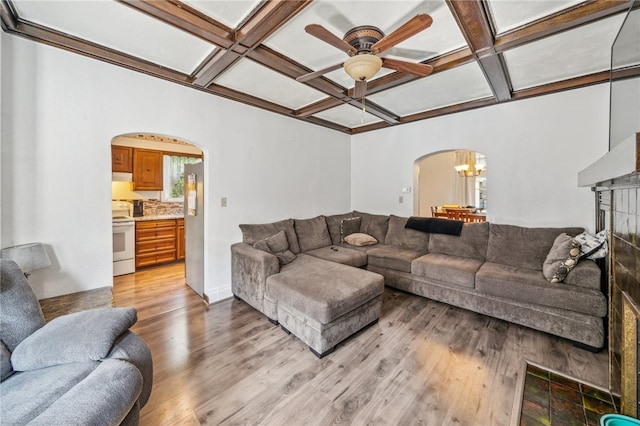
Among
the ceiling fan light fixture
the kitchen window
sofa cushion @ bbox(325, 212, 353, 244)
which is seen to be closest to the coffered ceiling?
the ceiling fan light fixture

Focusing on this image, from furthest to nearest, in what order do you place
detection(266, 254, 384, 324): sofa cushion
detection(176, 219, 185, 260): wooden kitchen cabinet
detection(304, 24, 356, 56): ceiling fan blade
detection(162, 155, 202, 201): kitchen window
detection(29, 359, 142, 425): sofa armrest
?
detection(162, 155, 202, 201): kitchen window → detection(176, 219, 185, 260): wooden kitchen cabinet → detection(266, 254, 384, 324): sofa cushion → detection(304, 24, 356, 56): ceiling fan blade → detection(29, 359, 142, 425): sofa armrest

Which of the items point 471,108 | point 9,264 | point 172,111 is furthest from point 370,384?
point 471,108

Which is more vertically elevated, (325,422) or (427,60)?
(427,60)

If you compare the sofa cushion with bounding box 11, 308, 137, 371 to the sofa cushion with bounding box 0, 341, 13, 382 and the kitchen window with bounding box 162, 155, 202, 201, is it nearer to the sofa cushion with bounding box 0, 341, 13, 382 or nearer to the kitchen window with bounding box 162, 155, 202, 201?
the sofa cushion with bounding box 0, 341, 13, 382

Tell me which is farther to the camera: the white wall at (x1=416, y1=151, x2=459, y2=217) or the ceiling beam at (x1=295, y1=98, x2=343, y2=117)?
the white wall at (x1=416, y1=151, x2=459, y2=217)

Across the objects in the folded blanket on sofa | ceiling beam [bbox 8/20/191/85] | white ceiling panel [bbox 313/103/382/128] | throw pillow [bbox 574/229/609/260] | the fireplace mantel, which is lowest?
throw pillow [bbox 574/229/609/260]

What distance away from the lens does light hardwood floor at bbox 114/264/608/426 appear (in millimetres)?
1649

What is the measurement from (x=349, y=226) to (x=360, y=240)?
0.50 meters

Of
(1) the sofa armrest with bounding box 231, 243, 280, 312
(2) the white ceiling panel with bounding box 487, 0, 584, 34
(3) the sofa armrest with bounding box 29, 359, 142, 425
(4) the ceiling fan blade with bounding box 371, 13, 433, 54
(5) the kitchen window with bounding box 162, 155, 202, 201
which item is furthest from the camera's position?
(5) the kitchen window with bounding box 162, 155, 202, 201

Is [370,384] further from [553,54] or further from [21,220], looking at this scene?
[553,54]

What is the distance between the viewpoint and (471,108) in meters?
3.72

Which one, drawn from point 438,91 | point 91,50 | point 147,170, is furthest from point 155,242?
point 438,91

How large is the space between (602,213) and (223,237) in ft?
14.7

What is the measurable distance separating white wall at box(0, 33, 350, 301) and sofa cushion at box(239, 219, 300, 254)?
0.18 metres
